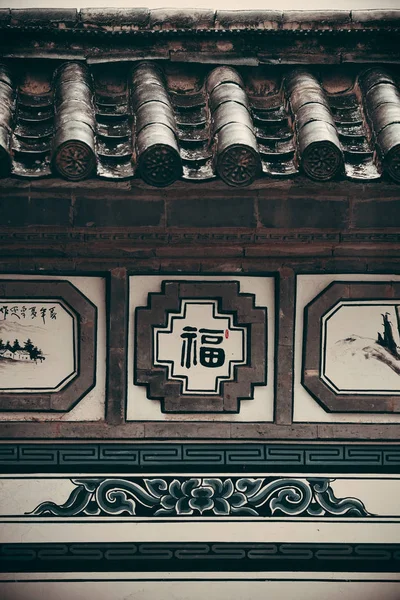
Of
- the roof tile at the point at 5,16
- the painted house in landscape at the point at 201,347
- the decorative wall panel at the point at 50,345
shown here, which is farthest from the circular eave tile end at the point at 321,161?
the roof tile at the point at 5,16

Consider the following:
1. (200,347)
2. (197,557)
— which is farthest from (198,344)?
(197,557)

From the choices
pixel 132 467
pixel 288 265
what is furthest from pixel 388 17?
pixel 132 467

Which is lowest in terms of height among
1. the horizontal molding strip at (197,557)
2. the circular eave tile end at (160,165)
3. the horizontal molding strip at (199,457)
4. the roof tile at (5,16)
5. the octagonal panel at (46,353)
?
the horizontal molding strip at (197,557)

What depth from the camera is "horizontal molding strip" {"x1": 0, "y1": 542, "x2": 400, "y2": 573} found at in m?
6.59

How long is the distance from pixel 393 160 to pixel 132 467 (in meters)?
2.60

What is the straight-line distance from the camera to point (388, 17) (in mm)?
6246

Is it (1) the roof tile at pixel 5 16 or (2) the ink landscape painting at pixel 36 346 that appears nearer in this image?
(1) the roof tile at pixel 5 16

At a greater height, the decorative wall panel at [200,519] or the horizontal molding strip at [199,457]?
the horizontal molding strip at [199,457]

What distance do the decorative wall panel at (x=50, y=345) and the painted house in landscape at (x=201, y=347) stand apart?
0.04 ft

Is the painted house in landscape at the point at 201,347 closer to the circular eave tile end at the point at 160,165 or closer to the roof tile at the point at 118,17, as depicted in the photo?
the roof tile at the point at 118,17

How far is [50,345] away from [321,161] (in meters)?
2.18

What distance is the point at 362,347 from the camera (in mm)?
6582

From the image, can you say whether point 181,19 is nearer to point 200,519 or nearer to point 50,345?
point 50,345

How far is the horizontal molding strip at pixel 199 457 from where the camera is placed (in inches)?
259
